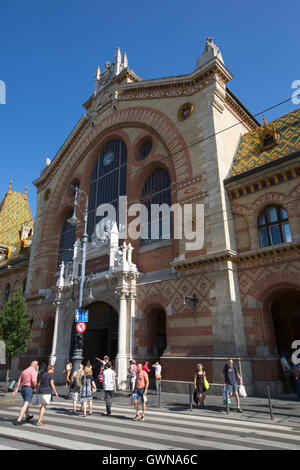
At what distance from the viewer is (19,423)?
859cm

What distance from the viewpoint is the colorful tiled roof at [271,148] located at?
16625 millimetres

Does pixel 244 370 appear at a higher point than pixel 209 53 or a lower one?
lower

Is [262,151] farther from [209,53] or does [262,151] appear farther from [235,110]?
[209,53]

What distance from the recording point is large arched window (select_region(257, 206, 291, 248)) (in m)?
15.3

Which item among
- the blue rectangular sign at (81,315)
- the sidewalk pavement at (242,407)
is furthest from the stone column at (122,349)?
the blue rectangular sign at (81,315)

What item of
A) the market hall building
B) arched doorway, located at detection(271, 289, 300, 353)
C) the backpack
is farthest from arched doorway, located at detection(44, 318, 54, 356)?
arched doorway, located at detection(271, 289, 300, 353)

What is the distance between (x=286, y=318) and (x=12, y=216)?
43484 mm

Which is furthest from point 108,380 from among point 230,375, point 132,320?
point 132,320

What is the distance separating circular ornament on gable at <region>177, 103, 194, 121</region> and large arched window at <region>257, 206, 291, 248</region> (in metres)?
7.95

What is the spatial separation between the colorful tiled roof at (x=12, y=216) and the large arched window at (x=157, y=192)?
1104 inches

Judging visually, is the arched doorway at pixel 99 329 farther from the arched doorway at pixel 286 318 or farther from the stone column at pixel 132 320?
the arched doorway at pixel 286 318

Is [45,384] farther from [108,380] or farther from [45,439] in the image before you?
[45,439]
